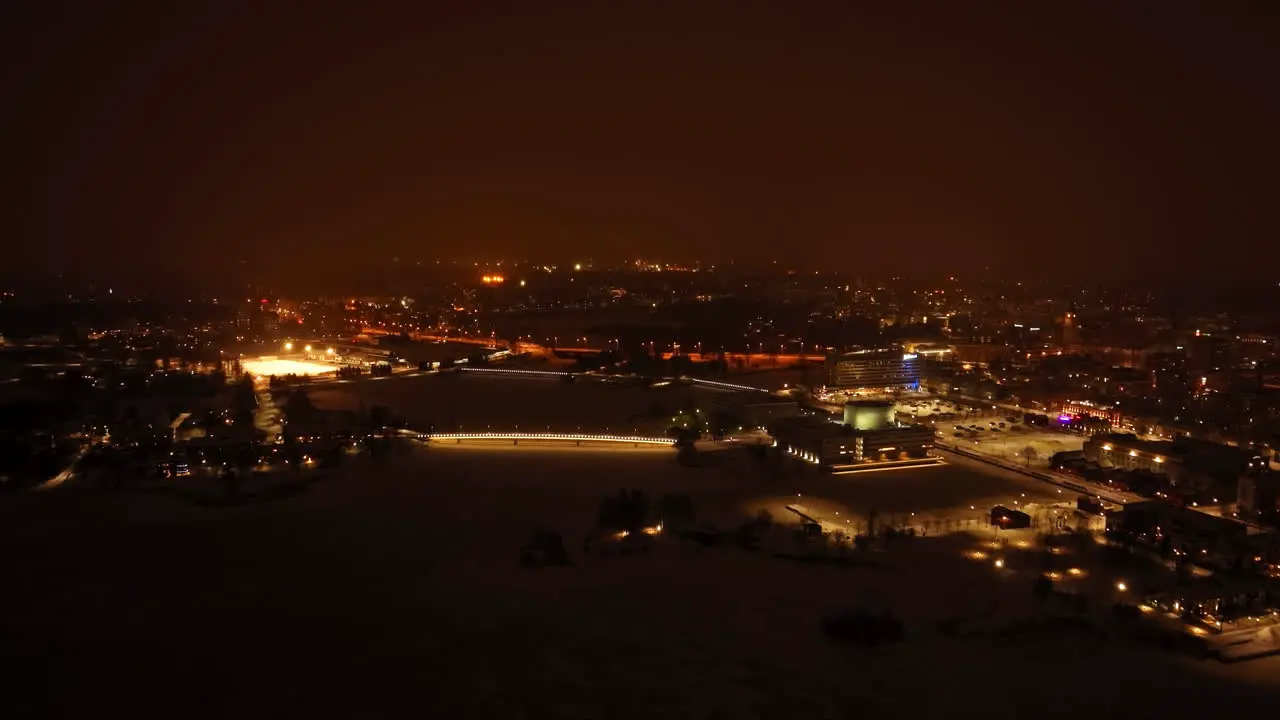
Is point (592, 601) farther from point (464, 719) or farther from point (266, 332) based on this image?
point (266, 332)

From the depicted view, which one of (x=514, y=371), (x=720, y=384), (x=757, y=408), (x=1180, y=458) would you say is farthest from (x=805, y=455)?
(x=514, y=371)

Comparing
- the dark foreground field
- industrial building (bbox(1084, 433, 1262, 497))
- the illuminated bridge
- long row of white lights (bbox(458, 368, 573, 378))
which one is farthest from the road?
long row of white lights (bbox(458, 368, 573, 378))

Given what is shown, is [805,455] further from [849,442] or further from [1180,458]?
[1180,458]

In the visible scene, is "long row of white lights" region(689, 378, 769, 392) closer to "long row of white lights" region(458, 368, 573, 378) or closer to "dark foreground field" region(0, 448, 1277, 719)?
"long row of white lights" region(458, 368, 573, 378)

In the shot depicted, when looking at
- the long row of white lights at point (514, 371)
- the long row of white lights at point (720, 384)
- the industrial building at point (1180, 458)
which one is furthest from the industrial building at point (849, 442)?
the long row of white lights at point (514, 371)

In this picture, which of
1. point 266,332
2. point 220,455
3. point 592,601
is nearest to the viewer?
point 592,601

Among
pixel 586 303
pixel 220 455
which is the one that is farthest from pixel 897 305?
pixel 220 455
